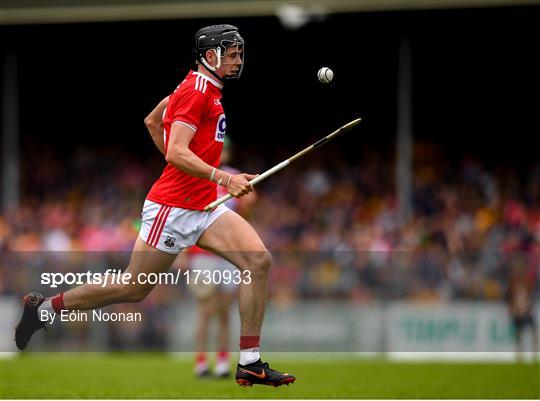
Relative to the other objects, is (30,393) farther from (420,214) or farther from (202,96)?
(420,214)

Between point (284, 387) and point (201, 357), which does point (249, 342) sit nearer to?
point (284, 387)

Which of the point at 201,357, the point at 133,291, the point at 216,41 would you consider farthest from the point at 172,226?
the point at 201,357

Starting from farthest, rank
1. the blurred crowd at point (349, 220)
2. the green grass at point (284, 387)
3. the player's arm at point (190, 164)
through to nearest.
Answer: the blurred crowd at point (349, 220) → the green grass at point (284, 387) → the player's arm at point (190, 164)

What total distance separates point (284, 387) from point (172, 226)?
10.0 feet

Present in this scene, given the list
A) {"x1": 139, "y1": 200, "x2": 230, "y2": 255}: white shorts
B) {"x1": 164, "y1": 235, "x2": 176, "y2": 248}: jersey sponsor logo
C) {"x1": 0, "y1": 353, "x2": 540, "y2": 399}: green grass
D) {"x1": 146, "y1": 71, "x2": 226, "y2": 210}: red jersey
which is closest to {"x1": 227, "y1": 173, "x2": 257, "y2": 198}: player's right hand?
{"x1": 146, "y1": 71, "x2": 226, "y2": 210}: red jersey

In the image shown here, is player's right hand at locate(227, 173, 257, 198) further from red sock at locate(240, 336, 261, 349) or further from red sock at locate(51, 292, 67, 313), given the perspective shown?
red sock at locate(51, 292, 67, 313)

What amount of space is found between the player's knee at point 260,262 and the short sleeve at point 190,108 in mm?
1000

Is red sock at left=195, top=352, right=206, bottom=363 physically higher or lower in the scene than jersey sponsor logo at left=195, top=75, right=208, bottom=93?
lower

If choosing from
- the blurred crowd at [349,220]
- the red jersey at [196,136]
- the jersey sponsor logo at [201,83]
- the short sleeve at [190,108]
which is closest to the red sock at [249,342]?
the red jersey at [196,136]

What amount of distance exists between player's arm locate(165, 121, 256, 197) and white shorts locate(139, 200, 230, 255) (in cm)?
42

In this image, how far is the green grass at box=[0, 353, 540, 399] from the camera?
9.93 m

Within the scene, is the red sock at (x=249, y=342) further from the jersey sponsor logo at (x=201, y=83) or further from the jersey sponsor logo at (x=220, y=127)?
the jersey sponsor logo at (x=201, y=83)

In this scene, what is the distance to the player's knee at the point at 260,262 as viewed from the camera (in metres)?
8.23

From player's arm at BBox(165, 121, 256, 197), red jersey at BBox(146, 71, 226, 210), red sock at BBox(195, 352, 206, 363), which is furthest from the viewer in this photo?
red sock at BBox(195, 352, 206, 363)
